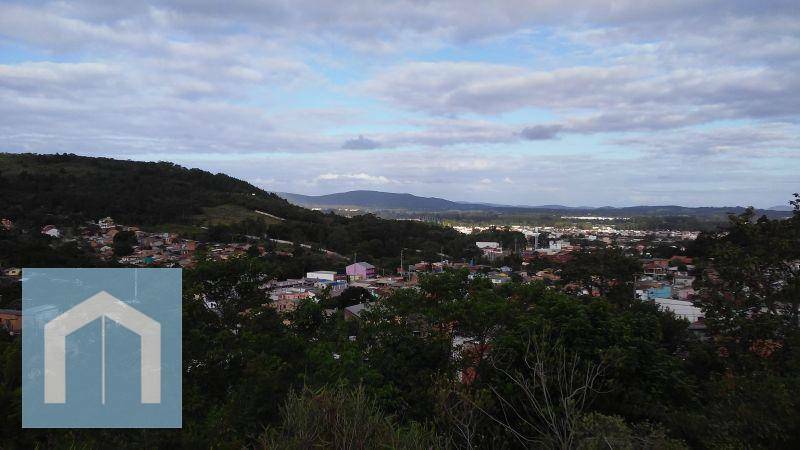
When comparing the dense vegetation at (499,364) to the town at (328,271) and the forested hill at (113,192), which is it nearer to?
the town at (328,271)

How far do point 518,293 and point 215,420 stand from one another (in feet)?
13.2

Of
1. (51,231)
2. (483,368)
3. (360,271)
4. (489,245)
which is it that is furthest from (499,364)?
(489,245)

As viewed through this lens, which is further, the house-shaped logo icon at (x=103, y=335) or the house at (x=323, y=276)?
the house at (x=323, y=276)

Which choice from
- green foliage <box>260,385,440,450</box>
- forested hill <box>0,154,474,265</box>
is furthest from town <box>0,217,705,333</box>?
green foliage <box>260,385,440,450</box>

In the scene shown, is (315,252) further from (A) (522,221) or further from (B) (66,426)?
(A) (522,221)

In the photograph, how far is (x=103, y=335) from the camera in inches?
189

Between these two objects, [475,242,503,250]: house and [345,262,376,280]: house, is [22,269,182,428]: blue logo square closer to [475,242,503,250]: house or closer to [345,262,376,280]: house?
[345,262,376,280]: house

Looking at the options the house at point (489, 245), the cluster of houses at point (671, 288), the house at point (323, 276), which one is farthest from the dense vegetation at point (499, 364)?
the house at point (489, 245)

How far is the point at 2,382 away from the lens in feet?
15.0

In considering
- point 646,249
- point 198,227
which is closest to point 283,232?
point 198,227

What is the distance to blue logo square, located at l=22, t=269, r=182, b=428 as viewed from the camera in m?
4.14

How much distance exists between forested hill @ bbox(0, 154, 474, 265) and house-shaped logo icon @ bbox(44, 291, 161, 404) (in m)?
27.8

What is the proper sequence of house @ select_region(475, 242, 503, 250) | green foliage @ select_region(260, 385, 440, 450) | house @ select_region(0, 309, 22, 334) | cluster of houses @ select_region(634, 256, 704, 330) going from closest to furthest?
green foliage @ select_region(260, 385, 440, 450) < house @ select_region(0, 309, 22, 334) < cluster of houses @ select_region(634, 256, 704, 330) < house @ select_region(475, 242, 503, 250)

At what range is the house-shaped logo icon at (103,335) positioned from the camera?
14.1ft
